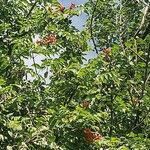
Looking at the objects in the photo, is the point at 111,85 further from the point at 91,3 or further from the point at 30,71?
the point at 91,3

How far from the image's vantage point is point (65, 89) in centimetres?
754

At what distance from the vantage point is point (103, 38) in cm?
1312

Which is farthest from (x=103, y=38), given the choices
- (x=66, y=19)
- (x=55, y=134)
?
(x=55, y=134)

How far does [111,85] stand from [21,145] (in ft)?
9.02

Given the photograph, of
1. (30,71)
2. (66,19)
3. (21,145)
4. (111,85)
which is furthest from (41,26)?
(21,145)

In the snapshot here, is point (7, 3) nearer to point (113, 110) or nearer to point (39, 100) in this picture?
point (39, 100)

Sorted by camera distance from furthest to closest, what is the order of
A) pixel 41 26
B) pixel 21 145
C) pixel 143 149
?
pixel 41 26 < pixel 143 149 < pixel 21 145

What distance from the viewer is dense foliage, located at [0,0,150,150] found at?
6711 millimetres

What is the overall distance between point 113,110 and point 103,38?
204 inches

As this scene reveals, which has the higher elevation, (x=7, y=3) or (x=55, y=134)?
(x=7, y=3)

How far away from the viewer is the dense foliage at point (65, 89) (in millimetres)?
6711

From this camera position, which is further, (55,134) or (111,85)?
(111,85)

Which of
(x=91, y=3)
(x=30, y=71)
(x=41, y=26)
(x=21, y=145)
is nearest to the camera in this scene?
(x=21, y=145)

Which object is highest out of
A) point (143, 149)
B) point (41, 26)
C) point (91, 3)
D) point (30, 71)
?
point (91, 3)
